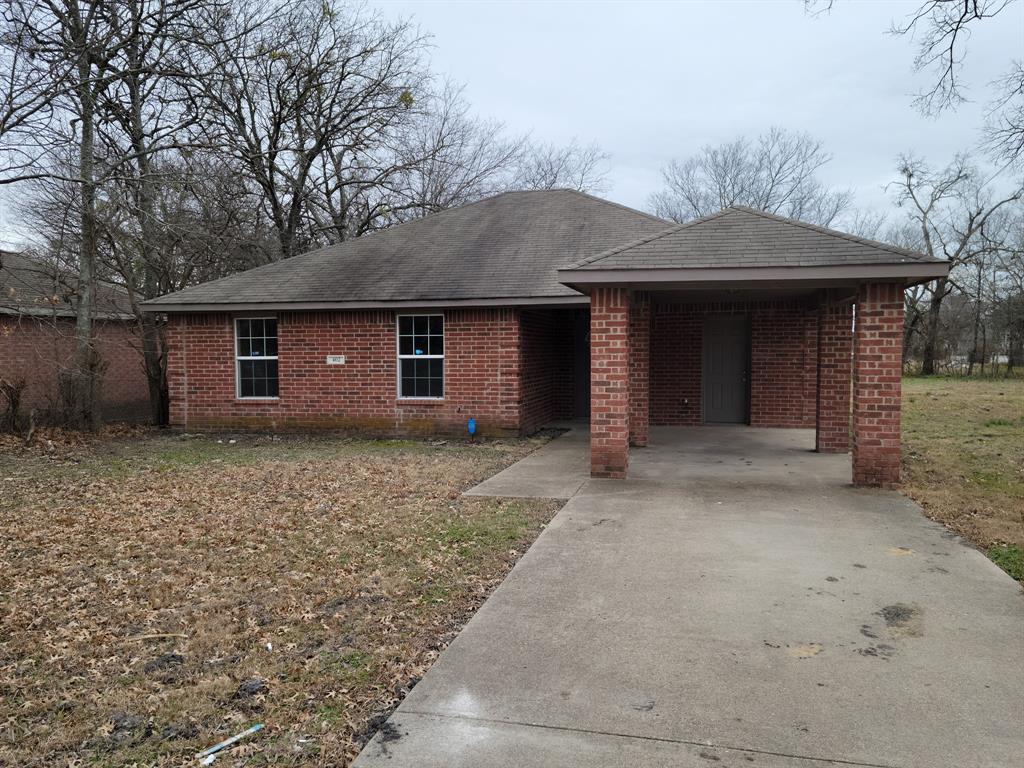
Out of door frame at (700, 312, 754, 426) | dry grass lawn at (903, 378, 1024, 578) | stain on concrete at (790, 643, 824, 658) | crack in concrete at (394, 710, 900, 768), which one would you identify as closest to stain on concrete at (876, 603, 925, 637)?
stain on concrete at (790, 643, 824, 658)

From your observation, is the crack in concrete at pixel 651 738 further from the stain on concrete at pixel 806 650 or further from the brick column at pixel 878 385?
the brick column at pixel 878 385

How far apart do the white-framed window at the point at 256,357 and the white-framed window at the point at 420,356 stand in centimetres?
266

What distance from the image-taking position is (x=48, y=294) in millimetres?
17656

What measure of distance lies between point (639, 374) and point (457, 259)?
4.74m

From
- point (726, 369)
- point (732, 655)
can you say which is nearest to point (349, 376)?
point (726, 369)

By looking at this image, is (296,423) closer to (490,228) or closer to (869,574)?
(490,228)

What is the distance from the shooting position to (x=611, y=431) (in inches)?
366

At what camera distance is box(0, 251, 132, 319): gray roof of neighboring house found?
15.2 meters

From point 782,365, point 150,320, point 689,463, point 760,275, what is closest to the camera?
point 760,275

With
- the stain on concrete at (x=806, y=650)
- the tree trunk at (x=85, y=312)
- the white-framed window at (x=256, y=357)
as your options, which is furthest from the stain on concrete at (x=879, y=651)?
the tree trunk at (x=85, y=312)

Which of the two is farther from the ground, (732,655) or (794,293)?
(794,293)

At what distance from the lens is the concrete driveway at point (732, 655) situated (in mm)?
3148

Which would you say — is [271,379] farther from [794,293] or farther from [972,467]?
[972,467]

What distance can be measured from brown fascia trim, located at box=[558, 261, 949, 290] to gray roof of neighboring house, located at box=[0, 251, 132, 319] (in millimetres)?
11218
